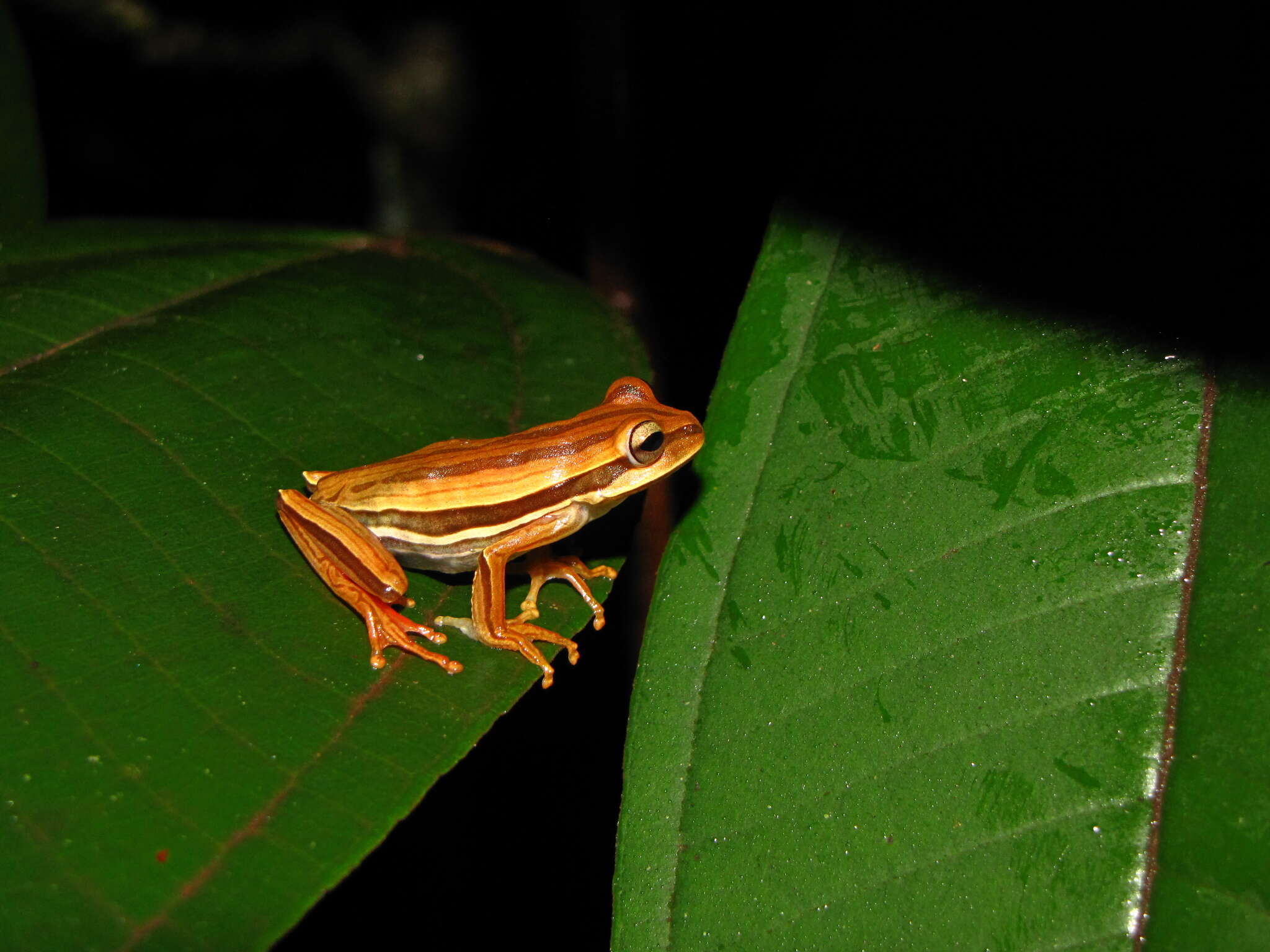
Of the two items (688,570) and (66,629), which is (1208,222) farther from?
(66,629)

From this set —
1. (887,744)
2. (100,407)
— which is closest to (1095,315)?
(887,744)

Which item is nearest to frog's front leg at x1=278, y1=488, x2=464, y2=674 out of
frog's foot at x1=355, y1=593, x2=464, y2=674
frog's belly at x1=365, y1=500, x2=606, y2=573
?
frog's foot at x1=355, y1=593, x2=464, y2=674

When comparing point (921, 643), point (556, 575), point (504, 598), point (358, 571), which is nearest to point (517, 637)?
point (504, 598)

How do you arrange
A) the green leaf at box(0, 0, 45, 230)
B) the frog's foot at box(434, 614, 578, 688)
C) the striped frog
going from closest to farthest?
1. the frog's foot at box(434, 614, 578, 688)
2. the striped frog
3. the green leaf at box(0, 0, 45, 230)

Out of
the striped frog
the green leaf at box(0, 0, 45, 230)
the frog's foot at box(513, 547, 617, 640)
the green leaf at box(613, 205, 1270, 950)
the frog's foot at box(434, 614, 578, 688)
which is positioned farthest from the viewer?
the green leaf at box(0, 0, 45, 230)

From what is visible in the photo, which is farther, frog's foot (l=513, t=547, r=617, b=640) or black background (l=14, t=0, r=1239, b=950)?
frog's foot (l=513, t=547, r=617, b=640)

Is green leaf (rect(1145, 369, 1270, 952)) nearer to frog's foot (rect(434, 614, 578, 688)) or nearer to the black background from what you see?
the black background

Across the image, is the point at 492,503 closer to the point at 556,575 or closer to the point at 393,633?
the point at 556,575

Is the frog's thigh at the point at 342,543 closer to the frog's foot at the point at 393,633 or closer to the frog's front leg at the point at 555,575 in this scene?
the frog's foot at the point at 393,633
